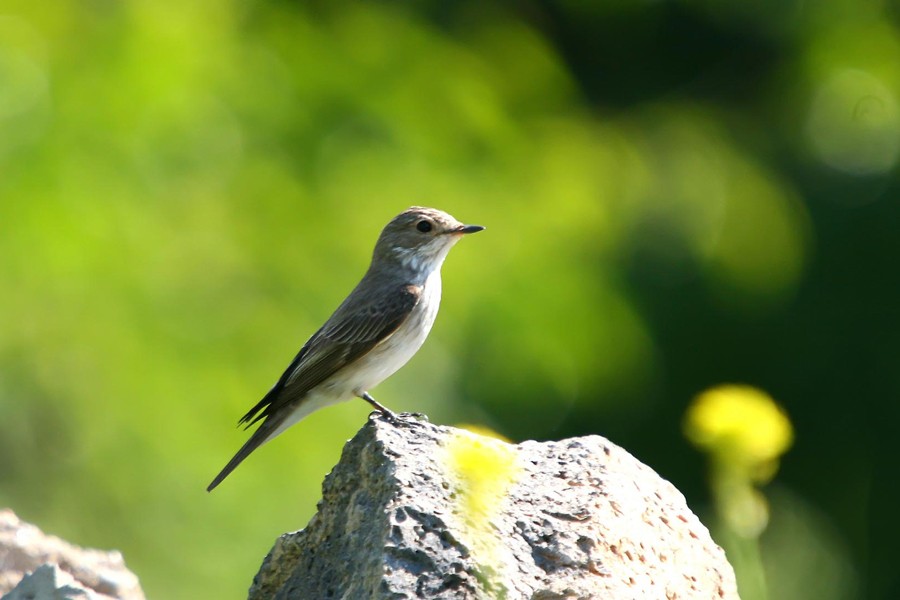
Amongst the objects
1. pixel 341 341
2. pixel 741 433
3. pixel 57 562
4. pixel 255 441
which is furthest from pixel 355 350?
pixel 741 433

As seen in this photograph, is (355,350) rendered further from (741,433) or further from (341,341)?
(741,433)

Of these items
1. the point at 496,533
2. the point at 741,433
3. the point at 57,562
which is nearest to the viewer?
the point at 741,433

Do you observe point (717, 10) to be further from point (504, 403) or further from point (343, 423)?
point (343, 423)

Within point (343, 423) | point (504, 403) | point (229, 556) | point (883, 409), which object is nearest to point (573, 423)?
point (504, 403)

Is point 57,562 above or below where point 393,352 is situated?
below

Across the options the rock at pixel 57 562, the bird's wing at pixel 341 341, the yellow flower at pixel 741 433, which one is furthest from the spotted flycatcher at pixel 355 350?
the yellow flower at pixel 741 433

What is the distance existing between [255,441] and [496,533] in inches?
80.3

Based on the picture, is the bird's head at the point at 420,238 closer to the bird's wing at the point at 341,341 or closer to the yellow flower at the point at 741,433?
the bird's wing at the point at 341,341

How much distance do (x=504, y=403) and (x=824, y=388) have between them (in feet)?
7.04

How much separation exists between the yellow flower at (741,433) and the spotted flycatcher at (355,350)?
2.62 meters

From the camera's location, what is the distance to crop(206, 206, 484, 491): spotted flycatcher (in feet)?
15.6

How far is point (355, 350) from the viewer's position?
4879 millimetres

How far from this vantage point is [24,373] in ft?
15.1

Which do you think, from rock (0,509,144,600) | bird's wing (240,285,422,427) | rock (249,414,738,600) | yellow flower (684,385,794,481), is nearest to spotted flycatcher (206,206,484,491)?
bird's wing (240,285,422,427)
